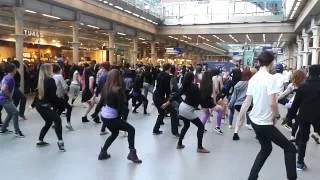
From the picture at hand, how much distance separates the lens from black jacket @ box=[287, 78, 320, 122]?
219 inches

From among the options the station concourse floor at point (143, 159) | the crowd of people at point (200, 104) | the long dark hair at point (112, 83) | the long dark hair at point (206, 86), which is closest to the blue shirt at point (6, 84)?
the crowd of people at point (200, 104)

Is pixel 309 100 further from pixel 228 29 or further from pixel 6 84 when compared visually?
pixel 228 29

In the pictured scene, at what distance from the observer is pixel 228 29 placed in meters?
32.1

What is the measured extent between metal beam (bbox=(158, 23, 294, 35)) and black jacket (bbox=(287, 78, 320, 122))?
86.1ft

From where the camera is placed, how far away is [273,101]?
4570mm

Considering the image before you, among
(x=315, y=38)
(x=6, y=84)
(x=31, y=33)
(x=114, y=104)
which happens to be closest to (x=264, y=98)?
(x=114, y=104)

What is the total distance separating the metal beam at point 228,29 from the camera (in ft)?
99.9

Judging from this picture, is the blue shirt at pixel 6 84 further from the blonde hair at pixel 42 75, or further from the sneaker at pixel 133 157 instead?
the sneaker at pixel 133 157

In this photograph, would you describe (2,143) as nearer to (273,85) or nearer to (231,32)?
(273,85)

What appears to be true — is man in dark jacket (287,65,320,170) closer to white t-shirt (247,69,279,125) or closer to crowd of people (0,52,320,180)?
crowd of people (0,52,320,180)

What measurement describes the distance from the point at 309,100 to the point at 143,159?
2901 mm

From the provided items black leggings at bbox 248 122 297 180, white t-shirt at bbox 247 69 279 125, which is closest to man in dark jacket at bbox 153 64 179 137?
black leggings at bbox 248 122 297 180

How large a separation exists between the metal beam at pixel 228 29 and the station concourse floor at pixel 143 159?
2354cm

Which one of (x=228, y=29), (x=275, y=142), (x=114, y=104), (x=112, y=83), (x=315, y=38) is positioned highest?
(x=228, y=29)
